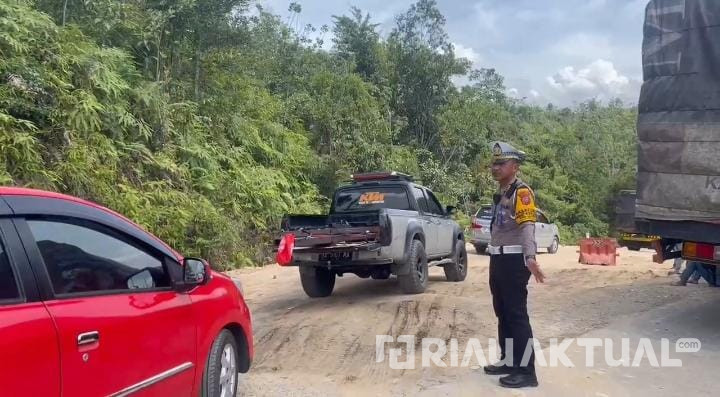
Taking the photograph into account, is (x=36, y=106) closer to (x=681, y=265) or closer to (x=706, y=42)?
(x=706, y=42)

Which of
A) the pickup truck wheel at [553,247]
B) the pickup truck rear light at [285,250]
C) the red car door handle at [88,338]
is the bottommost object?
the pickup truck wheel at [553,247]

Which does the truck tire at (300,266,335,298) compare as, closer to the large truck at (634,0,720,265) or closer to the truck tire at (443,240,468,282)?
the truck tire at (443,240,468,282)

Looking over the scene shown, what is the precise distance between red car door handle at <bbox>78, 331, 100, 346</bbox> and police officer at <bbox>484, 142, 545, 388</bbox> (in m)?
3.26

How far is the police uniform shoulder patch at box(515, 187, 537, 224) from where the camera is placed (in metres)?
5.11

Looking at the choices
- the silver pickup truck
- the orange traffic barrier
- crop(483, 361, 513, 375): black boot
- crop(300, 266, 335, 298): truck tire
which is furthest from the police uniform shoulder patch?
the orange traffic barrier

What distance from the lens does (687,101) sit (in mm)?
6574

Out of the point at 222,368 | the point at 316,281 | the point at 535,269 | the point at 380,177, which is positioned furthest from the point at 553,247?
the point at 222,368

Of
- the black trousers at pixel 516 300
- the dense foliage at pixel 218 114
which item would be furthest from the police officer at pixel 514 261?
the dense foliage at pixel 218 114

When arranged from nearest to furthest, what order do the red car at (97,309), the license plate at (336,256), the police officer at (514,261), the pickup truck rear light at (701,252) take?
the red car at (97,309) → the police officer at (514,261) → the pickup truck rear light at (701,252) → the license plate at (336,256)

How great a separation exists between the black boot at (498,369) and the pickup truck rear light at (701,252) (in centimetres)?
293

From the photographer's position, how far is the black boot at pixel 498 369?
17.4 feet

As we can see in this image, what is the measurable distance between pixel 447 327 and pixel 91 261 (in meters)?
4.83

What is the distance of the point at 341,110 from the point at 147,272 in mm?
20649

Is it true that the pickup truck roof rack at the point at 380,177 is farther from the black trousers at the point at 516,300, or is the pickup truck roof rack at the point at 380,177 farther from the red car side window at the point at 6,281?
the red car side window at the point at 6,281
